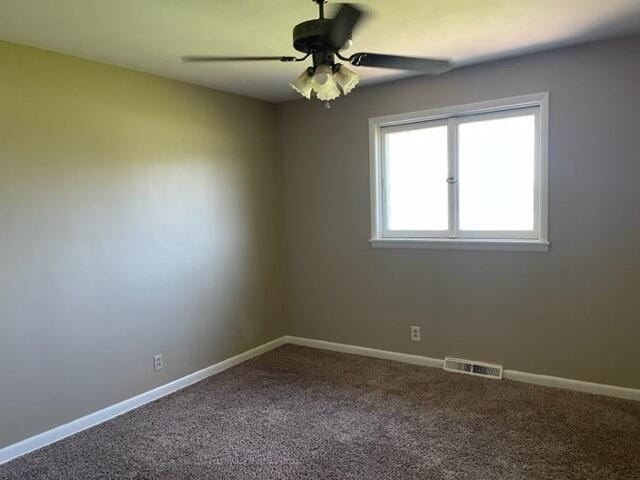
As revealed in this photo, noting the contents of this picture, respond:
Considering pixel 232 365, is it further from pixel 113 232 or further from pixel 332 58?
pixel 332 58

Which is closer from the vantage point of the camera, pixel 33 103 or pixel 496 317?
pixel 33 103

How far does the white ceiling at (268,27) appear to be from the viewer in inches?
86.5

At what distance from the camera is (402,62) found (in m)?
1.96

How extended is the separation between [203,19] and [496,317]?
2792mm

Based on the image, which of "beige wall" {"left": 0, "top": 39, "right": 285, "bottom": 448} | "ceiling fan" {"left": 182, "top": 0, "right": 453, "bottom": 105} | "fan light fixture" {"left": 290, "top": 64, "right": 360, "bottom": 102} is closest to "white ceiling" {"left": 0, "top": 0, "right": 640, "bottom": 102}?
"beige wall" {"left": 0, "top": 39, "right": 285, "bottom": 448}

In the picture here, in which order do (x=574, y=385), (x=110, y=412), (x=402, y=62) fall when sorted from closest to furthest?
(x=402, y=62), (x=110, y=412), (x=574, y=385)

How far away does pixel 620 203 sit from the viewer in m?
2.91

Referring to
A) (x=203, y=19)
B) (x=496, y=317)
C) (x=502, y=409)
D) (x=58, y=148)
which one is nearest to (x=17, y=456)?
(x=58, y=148)

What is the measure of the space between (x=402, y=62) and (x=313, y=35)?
455 mm

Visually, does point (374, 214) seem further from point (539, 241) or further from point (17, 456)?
point (17, 456)

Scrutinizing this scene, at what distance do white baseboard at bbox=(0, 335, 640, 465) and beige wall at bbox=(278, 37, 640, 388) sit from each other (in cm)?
6

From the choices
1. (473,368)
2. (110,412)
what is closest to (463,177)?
(473,368)

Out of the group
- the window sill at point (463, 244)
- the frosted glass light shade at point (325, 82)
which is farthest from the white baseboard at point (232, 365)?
the frosted glass light shade at point (325, 82)

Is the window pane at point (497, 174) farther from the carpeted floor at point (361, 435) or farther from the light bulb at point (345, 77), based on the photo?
the light bulb at point (345, 77)
